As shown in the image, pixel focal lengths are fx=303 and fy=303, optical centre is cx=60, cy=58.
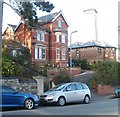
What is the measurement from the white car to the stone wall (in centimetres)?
304

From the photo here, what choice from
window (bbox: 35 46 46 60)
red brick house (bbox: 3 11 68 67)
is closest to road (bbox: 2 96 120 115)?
red brick house (bbox: 3 11 68 67)

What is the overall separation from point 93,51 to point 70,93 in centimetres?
4451

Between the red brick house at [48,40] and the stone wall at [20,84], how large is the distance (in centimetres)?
2216

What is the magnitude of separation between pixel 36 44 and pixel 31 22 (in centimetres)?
1908

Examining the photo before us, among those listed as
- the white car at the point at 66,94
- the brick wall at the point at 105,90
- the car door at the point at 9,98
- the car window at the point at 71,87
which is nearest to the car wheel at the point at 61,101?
the white car at the point at 66,94

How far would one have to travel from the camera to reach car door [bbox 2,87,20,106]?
52.3 ft

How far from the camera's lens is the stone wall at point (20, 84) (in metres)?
21.8

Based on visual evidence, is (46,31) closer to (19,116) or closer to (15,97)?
(15,97)

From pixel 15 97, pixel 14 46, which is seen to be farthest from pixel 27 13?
pixel 14 46

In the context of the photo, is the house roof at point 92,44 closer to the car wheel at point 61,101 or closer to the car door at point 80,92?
the car door at point 80,92

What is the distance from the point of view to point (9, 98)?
1614 cm

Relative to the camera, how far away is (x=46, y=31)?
160 feet

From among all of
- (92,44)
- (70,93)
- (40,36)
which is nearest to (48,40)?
(40,36)

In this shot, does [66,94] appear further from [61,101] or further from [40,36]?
[40,36]
